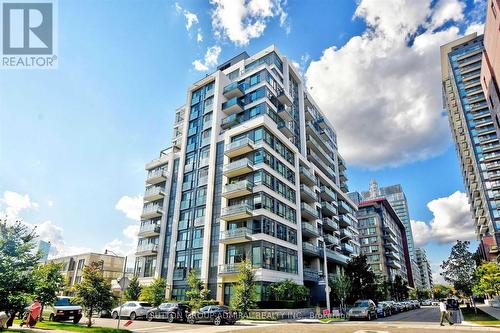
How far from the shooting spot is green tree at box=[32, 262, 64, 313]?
19.0 meters

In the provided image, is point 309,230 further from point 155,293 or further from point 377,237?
point 377,237

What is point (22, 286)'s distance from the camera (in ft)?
57.6

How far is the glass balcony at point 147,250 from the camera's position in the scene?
46.2 m

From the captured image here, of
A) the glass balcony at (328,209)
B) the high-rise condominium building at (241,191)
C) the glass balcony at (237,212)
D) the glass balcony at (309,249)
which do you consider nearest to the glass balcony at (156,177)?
the high-rise condominium building at (241,191)

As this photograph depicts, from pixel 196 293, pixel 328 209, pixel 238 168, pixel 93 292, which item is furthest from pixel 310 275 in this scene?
pixel 93 292

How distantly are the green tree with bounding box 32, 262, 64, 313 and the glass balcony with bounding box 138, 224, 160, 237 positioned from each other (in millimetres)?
24089

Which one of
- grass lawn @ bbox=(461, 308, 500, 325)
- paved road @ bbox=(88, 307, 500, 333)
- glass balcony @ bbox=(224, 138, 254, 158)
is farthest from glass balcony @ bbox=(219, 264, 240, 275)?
grass lawn @ bbox=(461, 308, 500, 325)

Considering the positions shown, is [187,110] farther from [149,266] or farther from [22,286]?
[22,286]

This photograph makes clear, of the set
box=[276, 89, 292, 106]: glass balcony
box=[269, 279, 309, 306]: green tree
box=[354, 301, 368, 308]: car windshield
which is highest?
box=[276, 89, 292, 106]: glass balcony

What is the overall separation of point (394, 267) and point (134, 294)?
89.3 metres

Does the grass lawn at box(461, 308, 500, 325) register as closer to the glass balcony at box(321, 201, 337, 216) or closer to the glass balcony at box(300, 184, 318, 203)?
the glass balcony at box(300, 184, 318, 203)

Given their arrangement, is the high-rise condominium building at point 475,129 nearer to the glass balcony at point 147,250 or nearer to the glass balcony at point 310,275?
the glass balcony at point 310,275

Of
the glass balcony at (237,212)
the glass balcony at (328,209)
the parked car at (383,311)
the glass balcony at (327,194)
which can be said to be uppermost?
the glass balcony at (327,194)

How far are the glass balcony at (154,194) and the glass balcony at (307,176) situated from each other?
2205 centimetres
